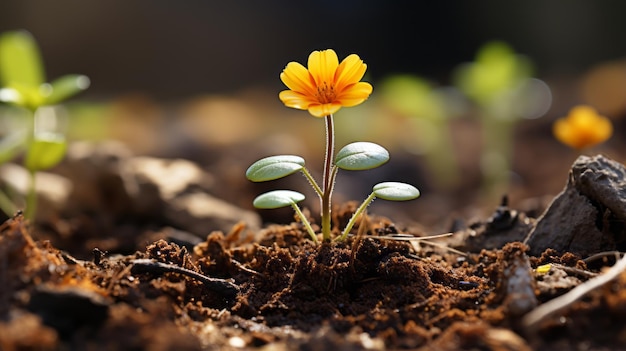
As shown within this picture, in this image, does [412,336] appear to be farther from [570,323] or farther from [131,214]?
[131,214]

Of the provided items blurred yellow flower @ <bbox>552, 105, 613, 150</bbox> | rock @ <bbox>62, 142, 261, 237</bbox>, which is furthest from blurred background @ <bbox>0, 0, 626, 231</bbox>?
blurred yellow flower @ <bbox>552, 105, 613, 150</bbox>

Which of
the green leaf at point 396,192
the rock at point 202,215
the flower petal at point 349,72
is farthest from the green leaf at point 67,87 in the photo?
the green leaf at point 396,192

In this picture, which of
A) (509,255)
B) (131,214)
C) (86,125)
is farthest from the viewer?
(86,125)

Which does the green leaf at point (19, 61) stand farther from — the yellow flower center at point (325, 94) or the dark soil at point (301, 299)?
the yellow flower center at point (325, 94)

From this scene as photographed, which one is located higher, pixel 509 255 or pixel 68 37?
pixel 68 37

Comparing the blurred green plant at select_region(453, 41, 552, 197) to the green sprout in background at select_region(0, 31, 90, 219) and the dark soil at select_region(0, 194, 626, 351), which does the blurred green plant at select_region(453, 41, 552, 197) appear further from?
the green sprout in background at select_region(0, 31, 90, 219)

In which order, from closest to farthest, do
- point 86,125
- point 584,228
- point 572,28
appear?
point 584,228 < point 86,125 < point 572,28

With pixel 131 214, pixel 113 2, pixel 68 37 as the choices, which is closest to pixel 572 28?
pixel 113 2

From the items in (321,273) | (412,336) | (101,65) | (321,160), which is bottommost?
(412,336)
